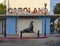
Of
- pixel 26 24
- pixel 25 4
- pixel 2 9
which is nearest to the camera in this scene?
pixel 2 9

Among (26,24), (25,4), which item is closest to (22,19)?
(26,24)

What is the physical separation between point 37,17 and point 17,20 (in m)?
4.08

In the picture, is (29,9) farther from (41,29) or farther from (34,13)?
(41,29)

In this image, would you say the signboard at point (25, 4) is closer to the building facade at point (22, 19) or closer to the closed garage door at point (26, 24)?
the building facade at point (22, 19)

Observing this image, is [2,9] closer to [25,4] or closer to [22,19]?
[22,19]

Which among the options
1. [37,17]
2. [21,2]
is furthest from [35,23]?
[21,2]

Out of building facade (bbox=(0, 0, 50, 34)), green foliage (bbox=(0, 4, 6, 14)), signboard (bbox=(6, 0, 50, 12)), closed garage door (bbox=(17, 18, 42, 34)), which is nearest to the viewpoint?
green foliage (bbox=(0, 4, 6, 14))

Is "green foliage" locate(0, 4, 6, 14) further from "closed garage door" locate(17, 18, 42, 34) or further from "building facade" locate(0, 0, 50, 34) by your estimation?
"closed garage door" locate(17, 18, 42, 34)

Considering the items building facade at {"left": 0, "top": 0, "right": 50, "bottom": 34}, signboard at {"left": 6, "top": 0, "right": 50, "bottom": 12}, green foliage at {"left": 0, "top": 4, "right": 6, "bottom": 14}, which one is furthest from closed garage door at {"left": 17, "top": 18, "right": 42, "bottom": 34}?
green foliage at {"left": 0, "top": 4, "right": 6, "bottom": 14}

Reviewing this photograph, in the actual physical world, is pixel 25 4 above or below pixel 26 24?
above

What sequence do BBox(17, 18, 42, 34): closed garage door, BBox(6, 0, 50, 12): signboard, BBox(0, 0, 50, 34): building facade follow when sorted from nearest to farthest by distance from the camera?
BBox(0, 0, 50, 34): building facade, BBox(17, 18, 42, 34): closed garage door, BBox(6, 0, 50, 12): signboard

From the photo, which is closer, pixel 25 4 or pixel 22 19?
pixel 22 19

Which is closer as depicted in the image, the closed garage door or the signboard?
the closed garage door

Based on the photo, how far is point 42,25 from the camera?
179 feet
